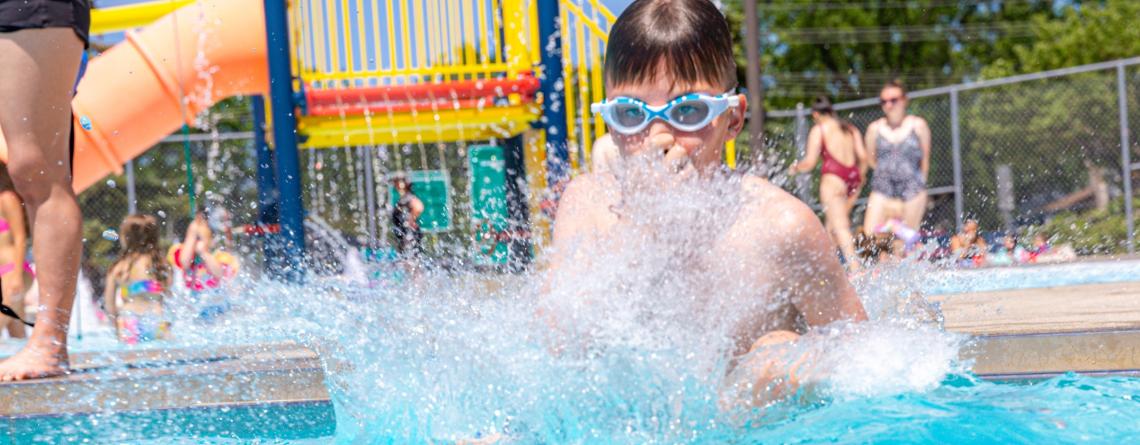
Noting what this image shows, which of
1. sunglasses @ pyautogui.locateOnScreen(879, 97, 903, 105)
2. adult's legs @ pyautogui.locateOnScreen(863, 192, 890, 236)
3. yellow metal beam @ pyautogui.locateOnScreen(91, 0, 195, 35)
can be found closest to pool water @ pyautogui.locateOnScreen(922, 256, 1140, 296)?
adult's legs @ pyautogui.locateOnScreen(863, 192, 890, 236)

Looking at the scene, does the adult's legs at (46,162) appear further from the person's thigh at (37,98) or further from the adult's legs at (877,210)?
the adult's legs at (877,210)

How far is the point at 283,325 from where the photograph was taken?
2844mm

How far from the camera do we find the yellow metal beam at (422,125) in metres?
6.58

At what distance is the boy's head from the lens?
2248 mm

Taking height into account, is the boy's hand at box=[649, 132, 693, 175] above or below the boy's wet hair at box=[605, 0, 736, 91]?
below

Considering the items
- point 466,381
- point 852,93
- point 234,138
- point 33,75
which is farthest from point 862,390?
point 852,93

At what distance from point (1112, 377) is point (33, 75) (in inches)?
113

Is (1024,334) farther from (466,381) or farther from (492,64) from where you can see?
(492,64)

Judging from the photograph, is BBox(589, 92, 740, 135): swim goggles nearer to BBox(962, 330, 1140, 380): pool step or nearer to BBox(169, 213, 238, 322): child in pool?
BBox(962, 330, 1140, 380): pool step

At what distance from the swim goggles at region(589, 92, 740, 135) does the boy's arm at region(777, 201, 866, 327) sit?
231 mm

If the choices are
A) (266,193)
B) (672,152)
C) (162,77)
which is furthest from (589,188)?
(162,77)

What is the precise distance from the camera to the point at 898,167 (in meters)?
8.86

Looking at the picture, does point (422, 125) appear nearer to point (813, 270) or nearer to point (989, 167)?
point (813, 270)

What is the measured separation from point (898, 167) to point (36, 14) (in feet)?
22.3
